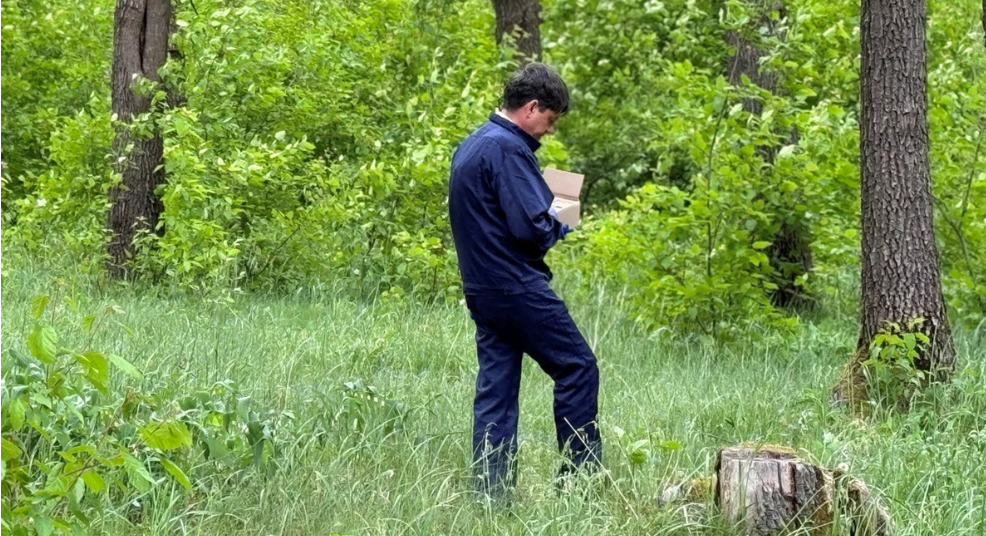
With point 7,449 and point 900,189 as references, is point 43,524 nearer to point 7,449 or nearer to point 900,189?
point 7,449

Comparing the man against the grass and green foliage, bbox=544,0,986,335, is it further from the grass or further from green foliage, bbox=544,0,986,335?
green foliage, bbox=544,0,986,335

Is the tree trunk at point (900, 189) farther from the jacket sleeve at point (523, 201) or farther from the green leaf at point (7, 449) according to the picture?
the green leaf at point (7, 449)

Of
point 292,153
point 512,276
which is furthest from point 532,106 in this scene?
point 292,153

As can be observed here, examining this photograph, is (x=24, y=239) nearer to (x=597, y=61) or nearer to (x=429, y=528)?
(x=429, y=528)

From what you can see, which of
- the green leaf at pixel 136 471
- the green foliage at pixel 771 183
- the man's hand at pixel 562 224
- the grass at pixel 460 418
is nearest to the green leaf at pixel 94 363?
the green leaf at pixel 136 471

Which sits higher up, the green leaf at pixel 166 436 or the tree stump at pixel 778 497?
the green leaf at pixel 166 436

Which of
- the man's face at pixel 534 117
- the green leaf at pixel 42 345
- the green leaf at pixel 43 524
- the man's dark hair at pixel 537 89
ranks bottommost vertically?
the green leaf at pixel 43 524

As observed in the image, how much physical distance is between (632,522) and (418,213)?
20.5 feet

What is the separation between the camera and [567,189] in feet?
17.6

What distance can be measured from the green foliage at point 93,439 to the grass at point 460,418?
0.12 m

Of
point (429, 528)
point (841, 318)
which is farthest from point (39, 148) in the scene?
point (429, 528)

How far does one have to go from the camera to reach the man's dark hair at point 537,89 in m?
5.03

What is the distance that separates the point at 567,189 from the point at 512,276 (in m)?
0.56

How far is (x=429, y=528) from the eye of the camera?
178 inches
